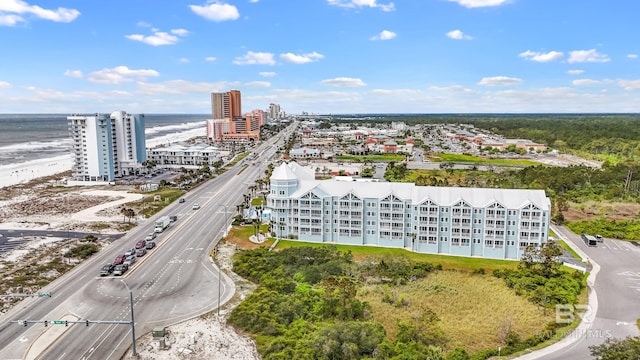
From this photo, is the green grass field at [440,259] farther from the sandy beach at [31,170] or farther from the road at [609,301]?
the sandy beach at [31,170]

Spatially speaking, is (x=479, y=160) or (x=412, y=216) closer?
(x=412, y=216)

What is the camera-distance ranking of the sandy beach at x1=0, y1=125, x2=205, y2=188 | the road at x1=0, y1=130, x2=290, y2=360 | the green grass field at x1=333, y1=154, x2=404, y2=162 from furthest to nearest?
the green grass field at x1=333, y1=154, x2=404, y2=162
the sandy beach at x1=0, y1=125, x2=205, y2=188
the road at x1=0, y1=130, x2=290, y2=360

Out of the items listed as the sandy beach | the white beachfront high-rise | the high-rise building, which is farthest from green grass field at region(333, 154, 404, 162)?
the white beachfront high-rise

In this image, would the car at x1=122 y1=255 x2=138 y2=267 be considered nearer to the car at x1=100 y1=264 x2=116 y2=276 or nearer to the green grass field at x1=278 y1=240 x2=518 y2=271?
the car at x1=100 y1=264 x2=116 y2=276

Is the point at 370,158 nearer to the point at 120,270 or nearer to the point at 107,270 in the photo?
the point at 120,270

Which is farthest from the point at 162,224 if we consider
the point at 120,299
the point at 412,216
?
the point at 412,216

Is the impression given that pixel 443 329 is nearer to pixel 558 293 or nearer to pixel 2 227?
pixel 558 293

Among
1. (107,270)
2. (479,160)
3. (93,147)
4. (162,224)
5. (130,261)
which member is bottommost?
(107,270)
